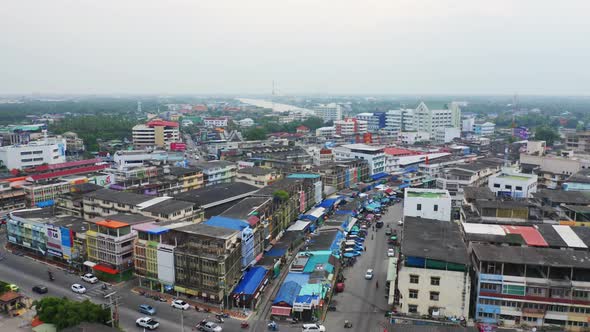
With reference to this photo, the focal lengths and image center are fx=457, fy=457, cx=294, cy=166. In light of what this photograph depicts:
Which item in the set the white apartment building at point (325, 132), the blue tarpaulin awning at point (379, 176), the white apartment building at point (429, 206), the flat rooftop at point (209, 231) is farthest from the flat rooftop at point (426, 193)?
the white apartment building at point (325, 132)

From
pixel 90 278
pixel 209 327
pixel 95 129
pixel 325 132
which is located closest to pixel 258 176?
pixel 90 278

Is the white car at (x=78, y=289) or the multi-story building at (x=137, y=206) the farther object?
the multi-story building at (x=137, y=206)

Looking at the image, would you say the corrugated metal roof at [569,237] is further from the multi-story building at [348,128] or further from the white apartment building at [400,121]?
the white apartment building at [400,121]

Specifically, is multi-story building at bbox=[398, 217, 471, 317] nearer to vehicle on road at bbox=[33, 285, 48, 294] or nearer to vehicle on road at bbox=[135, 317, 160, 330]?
vehicle on road at bbox=[135, 317, 160, 330]

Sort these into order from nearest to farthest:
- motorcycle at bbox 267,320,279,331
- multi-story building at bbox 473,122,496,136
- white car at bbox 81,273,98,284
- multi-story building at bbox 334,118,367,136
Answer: motorcycle at bbox 267,320,279,331
white car at bbox 81,273,98,284
multi-story building at bbox 334,118,367,136
multi-story building at bbox 473,122,496,136

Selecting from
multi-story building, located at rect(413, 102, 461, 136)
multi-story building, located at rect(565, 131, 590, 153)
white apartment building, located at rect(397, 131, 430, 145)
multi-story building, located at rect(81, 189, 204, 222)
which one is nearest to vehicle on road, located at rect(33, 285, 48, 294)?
multi-story building, located at rect(81, 189, 204, 222)

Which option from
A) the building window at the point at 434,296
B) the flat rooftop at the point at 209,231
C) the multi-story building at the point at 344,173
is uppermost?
the flat rooftop at the point at 209,231
